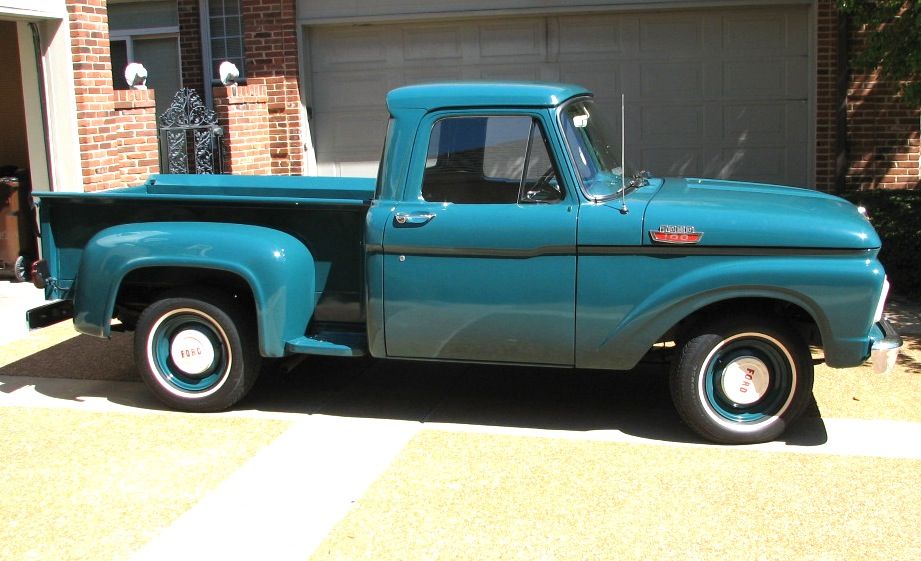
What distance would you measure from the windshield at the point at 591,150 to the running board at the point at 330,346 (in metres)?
1.64

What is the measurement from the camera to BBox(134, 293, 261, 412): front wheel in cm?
647

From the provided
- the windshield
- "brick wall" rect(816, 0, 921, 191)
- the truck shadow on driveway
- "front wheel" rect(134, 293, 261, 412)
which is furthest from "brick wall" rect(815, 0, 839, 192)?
"front wheel" rect(134, 293, 261, 412)

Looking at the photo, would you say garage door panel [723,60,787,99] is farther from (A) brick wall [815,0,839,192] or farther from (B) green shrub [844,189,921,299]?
(B) green shrub [844,189,921,299]

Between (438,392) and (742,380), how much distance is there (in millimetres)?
2081

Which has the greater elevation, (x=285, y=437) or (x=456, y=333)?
(x=456, y=333)

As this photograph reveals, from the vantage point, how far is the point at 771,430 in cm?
584

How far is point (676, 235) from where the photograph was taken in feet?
18.5

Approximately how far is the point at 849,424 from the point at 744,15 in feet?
22.1

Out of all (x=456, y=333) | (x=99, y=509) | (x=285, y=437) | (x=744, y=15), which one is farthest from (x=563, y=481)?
(x=744, y=15)

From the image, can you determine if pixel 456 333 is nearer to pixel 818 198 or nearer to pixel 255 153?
pixel 818 198

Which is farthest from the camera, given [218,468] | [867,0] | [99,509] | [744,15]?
[744,15]

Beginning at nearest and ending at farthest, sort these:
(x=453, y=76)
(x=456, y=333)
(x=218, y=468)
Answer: (x=218, y=468)
(x=456, y=333)
(x=453, y=76)

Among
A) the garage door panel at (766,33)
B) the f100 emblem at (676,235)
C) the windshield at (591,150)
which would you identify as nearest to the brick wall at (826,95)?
the garage door panel at (766,33)

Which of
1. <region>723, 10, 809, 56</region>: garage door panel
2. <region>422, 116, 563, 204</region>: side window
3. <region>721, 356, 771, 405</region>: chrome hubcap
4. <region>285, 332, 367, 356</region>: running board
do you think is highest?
<region>723, 10, 809, 56</region>: garage door panel
